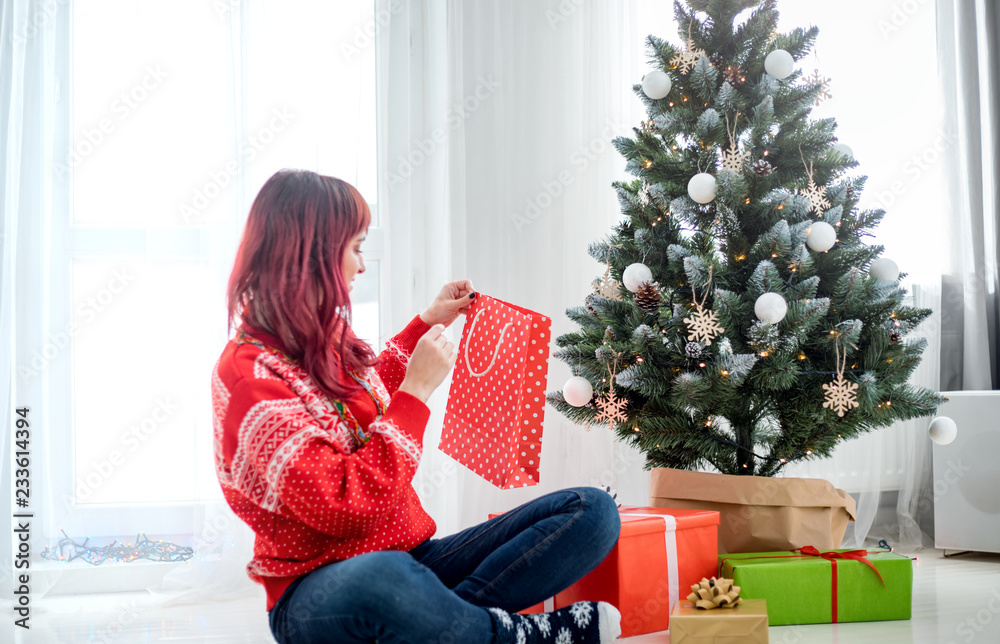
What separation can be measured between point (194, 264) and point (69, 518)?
770 mm

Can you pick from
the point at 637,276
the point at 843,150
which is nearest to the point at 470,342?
the point at 637,276

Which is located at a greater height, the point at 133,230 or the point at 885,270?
the point at 133,230

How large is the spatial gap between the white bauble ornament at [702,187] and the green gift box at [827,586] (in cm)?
80

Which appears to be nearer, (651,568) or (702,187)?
(651,568)

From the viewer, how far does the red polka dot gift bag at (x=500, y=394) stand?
1372 millimetres

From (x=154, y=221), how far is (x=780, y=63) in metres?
1.69

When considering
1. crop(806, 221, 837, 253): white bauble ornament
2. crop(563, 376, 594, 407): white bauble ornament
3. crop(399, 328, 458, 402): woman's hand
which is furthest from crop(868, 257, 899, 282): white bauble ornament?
crop(399, 328, 458, 402): woman's hand

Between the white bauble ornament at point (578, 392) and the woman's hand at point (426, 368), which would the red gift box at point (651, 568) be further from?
the woman's hand at point (426, 368)

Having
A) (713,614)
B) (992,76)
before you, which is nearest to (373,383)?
(713,614)

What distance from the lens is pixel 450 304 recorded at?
4.83ft

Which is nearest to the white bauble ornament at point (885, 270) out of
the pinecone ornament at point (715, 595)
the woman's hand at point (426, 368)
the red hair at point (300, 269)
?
the pinecone ornament at point (715, 595)

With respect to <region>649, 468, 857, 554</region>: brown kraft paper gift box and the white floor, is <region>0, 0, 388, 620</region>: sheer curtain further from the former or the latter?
<region>649, 468, 857, 554</region>: brown kraft paper gift box

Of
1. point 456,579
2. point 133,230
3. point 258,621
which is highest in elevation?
point 133,230

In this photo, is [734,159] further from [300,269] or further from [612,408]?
[300,269]
